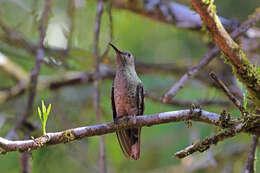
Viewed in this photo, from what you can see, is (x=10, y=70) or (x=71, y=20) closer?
(x=71, y=20)

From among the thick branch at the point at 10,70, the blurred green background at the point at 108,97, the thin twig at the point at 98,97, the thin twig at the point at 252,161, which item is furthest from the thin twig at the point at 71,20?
the thin twig at the point at 252,161

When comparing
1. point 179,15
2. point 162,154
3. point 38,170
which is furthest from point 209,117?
point 162,154

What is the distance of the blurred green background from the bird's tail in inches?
40.0

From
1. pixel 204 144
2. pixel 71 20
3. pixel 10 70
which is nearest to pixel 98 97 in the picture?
pixel 71 20

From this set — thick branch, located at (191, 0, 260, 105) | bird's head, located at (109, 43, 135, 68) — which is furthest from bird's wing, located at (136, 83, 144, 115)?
thick branch, located at (191, 0, 260, 105)

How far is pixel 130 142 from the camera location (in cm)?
373

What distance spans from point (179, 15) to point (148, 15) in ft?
1.29

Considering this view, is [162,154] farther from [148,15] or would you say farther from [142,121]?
[142,121]

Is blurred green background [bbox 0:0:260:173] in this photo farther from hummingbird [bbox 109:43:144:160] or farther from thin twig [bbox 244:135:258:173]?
thin twig [bbox 244:135:258:173]

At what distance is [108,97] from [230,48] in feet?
14.2

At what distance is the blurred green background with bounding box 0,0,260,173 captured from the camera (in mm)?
5199

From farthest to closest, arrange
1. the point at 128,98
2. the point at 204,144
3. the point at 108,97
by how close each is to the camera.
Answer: the point at 108,97
the point at 128,98
the point at 204,144

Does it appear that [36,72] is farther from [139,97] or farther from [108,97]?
[108,97]

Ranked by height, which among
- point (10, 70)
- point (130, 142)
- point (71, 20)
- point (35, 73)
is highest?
point (71, 20)
